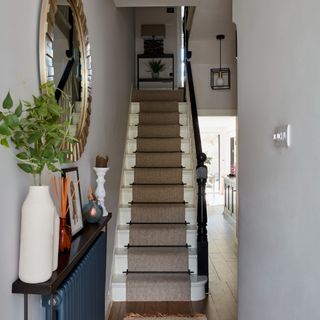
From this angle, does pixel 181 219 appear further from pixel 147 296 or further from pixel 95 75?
pixel 95 75

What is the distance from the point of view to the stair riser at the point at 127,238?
359cm

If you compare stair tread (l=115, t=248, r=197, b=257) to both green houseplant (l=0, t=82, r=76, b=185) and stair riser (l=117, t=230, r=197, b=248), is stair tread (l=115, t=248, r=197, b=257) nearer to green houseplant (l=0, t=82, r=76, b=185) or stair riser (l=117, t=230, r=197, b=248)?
stair riser (l=117, t=230, r=197, b=248)

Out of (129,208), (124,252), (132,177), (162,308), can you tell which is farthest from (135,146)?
(162,308)

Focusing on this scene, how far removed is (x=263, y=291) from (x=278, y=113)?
0.94 m

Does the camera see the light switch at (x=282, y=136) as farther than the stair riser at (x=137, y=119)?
No

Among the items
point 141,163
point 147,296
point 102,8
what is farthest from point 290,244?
point 141,163

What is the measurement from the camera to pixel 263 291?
5.73ft

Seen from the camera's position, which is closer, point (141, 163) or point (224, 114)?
point (141, 163)

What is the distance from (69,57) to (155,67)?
17.4ft

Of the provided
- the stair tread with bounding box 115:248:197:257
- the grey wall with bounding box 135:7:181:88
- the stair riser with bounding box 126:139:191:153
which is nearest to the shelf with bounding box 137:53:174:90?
the grey wall with bounding box 135:7:181:88

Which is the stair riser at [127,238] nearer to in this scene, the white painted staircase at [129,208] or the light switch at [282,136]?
the white painted staircase at [129,208]

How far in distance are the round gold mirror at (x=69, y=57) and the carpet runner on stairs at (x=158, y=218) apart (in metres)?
1.79

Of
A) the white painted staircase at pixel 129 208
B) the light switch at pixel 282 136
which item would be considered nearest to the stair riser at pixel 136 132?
the white painted staircase at pixel 129 208

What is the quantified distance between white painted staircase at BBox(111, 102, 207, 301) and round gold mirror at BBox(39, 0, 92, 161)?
5.80ft
